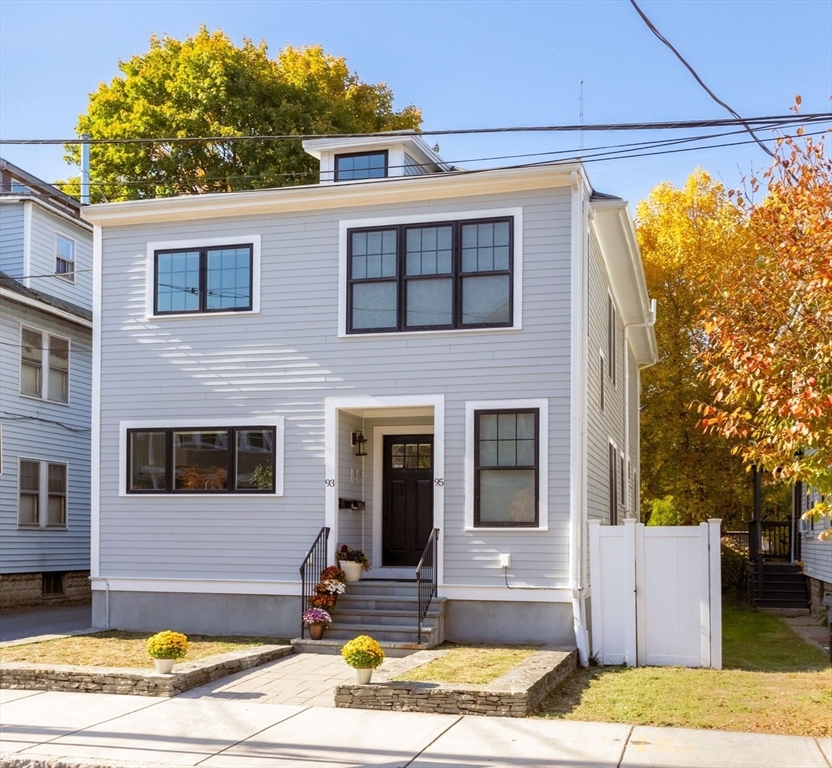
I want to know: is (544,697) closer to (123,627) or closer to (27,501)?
(123,627)

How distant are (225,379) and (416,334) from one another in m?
2.94

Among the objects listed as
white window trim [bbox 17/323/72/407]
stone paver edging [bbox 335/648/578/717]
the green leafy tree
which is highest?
the green leafy tree

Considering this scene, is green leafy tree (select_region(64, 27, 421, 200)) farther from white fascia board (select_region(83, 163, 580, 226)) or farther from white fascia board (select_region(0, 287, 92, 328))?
white fascia board (select_region(83, 163, 580, 226))

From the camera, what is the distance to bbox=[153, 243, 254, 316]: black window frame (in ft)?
49.1

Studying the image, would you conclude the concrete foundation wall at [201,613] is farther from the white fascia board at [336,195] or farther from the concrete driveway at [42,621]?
the white fascia board at [336,195]

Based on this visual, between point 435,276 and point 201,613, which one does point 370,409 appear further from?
point 201,613

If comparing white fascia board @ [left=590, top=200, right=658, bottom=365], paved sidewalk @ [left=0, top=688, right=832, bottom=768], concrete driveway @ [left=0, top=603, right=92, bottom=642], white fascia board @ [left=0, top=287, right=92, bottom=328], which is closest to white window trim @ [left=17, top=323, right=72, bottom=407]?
white fascia board @ [left=0, top=287, right=92, bottom=328]

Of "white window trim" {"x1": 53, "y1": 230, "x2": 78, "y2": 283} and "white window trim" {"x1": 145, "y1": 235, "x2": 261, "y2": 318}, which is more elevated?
"white window trim" {"x1": 53, "y1": 230, "x2": 78, "y2": 283}

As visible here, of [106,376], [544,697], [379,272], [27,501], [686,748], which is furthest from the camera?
[27,501]

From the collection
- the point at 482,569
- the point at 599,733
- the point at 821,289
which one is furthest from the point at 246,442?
the point at 821,289

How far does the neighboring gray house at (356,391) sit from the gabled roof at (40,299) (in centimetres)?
580

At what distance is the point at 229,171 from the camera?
29.0m

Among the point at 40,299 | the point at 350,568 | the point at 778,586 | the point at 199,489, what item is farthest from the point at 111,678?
the point at 778,586

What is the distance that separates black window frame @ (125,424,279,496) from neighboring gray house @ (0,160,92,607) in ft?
21.0
